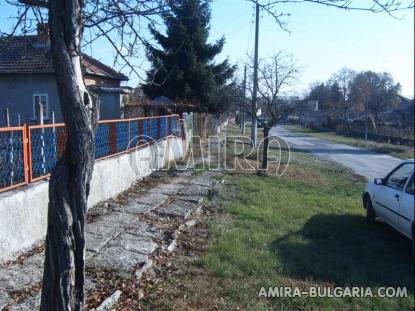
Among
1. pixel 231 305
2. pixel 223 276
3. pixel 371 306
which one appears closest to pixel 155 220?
pixel 223 276

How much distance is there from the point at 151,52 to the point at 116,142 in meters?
5.44

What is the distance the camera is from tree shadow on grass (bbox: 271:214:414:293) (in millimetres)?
5617

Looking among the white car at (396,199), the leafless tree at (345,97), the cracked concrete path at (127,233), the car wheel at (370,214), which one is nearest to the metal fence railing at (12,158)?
the cracked concrete path at (127,233)

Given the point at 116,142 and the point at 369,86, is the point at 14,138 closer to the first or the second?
the point at 116,142

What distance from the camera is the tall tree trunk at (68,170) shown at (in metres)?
2.87

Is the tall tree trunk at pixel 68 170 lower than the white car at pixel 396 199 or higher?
higher

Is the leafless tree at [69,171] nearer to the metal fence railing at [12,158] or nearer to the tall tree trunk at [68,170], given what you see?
the tall tree trunk at [68,170]

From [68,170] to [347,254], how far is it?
193 inches

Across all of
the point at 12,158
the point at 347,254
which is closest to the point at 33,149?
the point at 12,158

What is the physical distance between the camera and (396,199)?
7270mm

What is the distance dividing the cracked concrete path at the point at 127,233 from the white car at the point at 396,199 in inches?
129

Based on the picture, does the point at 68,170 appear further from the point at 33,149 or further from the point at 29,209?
the point at 33,149

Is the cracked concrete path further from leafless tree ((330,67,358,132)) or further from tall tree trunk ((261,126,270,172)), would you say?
leafless tree ((330,67,358,132))

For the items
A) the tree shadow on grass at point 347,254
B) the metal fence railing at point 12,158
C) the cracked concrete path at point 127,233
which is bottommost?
the tree shadow on grass at point 347,254
